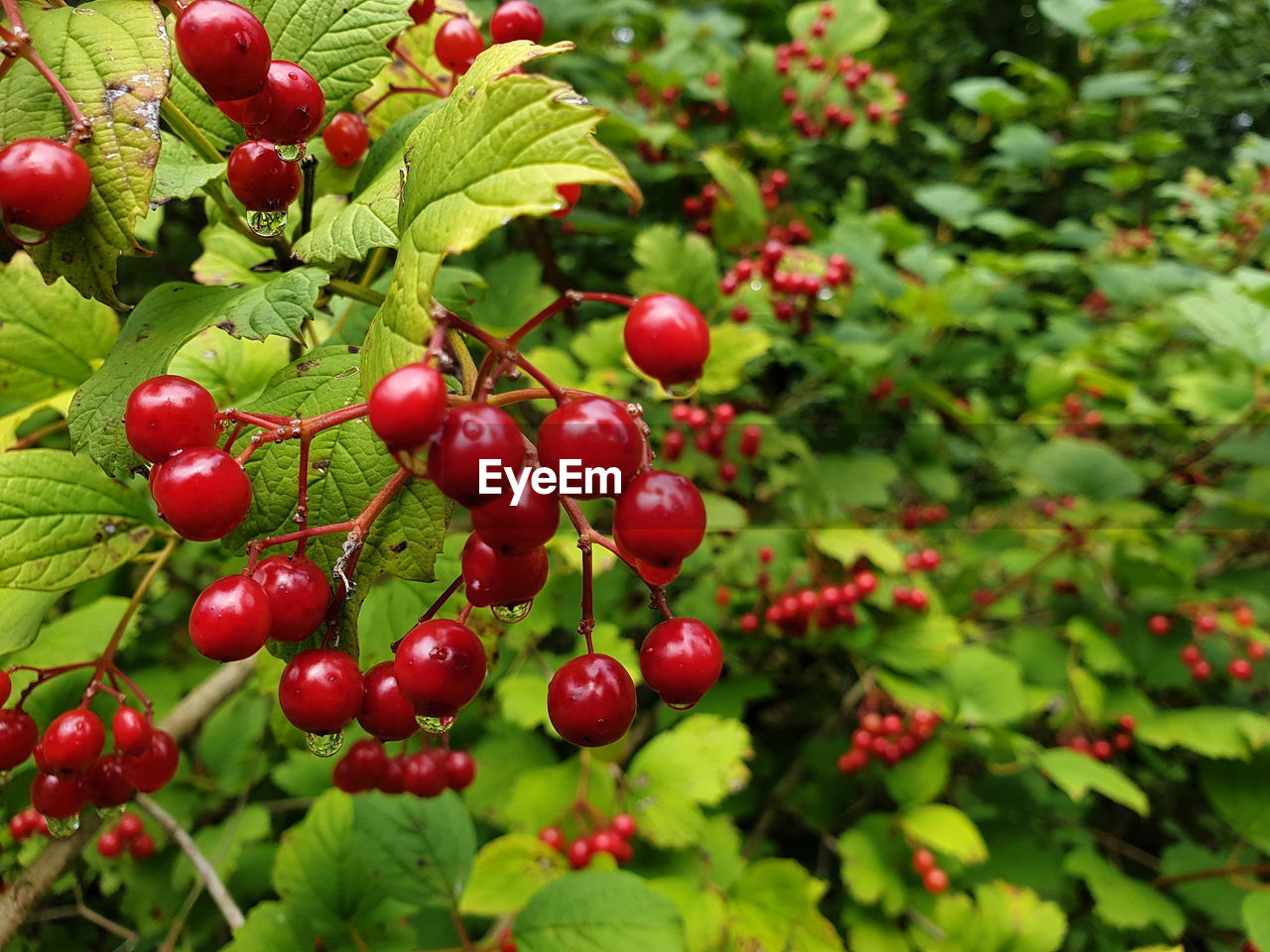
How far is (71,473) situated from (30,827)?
2.94ft

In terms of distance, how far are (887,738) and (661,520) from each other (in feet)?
5.71

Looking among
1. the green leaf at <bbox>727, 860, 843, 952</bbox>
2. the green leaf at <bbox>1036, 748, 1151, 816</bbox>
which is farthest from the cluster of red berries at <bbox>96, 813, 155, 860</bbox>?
the green leaf at <bbox>1036, 748, 1151, 816</bbox>

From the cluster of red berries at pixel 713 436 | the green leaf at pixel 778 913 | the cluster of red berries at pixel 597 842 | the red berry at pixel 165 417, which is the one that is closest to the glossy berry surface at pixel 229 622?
the red berry at pixel 165 417

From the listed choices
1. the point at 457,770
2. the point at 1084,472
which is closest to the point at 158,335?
the point at 457,770

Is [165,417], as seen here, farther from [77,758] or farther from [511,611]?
[77,758]

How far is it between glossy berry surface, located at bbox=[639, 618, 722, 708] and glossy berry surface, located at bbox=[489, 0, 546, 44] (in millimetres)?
809

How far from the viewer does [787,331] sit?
2461 millimetres

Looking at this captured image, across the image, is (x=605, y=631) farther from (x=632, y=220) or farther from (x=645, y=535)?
(x=632, y=220)

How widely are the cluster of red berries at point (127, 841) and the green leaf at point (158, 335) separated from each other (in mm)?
1230

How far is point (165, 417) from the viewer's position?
594 mm

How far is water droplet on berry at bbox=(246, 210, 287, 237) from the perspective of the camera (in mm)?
675

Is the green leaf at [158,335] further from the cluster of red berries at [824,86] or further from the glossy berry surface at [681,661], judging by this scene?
the cluster of red berries at [824,86]

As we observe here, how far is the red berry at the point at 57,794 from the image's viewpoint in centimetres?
87

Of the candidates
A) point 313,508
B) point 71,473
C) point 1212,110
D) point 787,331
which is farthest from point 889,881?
point 1212,110
